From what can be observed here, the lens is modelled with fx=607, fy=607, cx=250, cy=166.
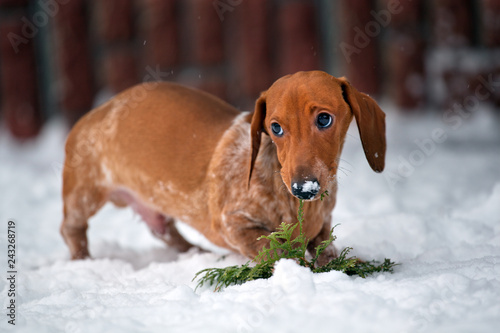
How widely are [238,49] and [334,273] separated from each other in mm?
4058

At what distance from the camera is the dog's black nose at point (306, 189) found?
2.07m

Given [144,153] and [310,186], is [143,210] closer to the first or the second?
[144,153]

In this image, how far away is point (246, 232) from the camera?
101 inches

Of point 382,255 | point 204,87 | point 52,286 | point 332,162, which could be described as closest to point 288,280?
point 332,162

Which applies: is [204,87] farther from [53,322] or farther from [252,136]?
[53,322]

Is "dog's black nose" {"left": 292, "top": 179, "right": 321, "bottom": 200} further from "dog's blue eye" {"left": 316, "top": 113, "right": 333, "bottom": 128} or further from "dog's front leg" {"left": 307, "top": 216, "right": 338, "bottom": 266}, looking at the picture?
"dog's front leg" {"left": 307, "top": 216, "right": 338, "bottom": 266}

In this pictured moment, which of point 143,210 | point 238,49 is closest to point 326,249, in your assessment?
point 143,210

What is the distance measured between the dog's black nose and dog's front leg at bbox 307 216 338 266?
57cm

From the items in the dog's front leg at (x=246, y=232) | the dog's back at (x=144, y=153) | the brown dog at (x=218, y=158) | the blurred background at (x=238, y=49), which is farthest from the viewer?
the blurred background at (x=238, y=49)

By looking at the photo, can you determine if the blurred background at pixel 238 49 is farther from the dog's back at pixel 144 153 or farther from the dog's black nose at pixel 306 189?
the dog's black nose at pixel 306 189

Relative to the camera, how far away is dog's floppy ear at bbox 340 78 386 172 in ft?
7.68

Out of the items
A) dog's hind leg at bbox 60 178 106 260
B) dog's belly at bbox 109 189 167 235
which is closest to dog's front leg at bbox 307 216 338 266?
dog's belly at bbox 109 189 167 235

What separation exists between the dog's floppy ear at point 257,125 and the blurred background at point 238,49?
3300 mm

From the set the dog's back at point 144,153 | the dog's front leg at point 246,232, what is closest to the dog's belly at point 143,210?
the dog's back at point 144,153
